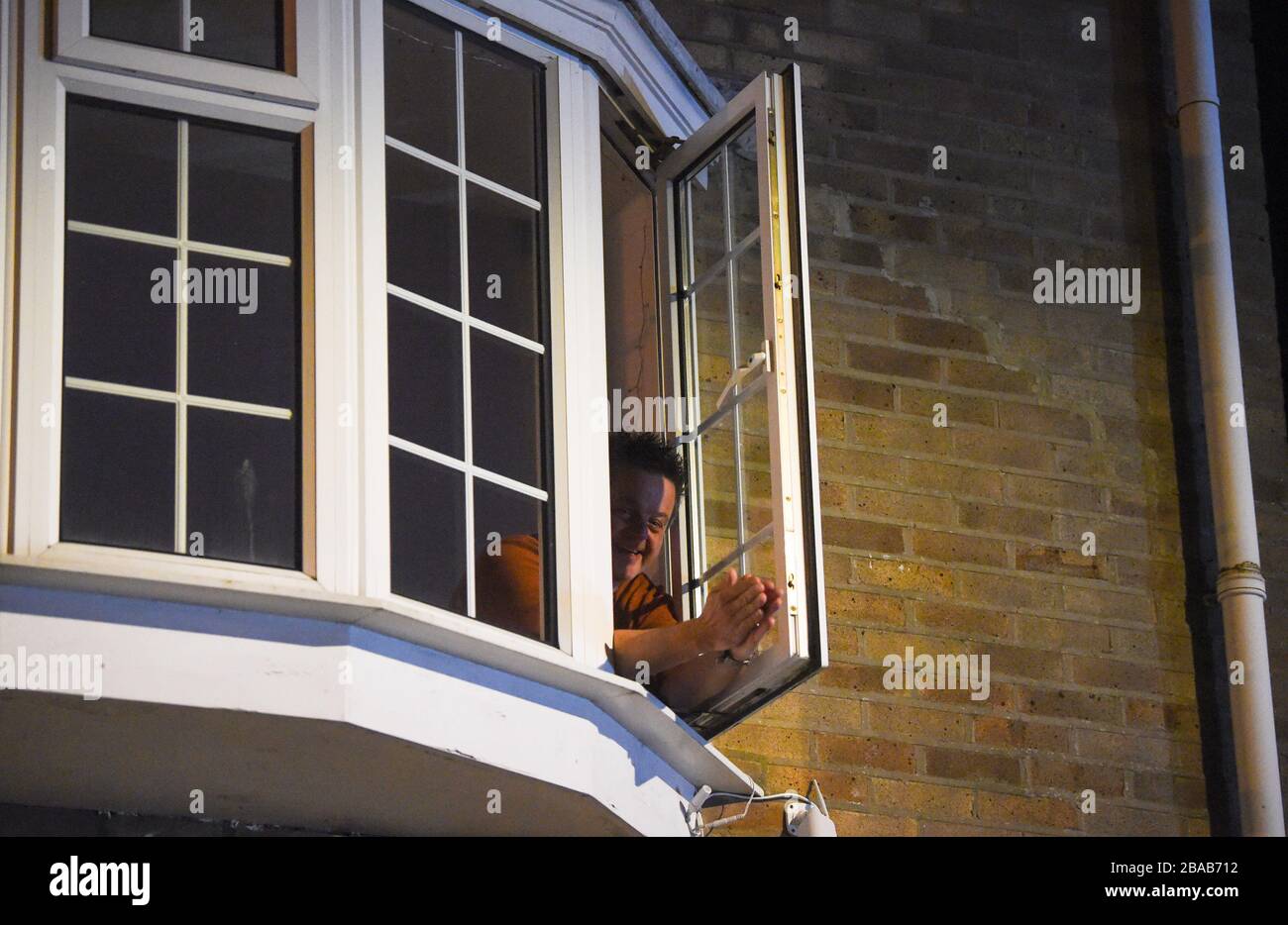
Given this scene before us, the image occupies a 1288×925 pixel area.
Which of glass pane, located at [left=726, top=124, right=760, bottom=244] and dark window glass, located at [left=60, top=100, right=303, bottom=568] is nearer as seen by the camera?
dark window glass, located at [left=60, top=100, right=303, bottom=568]

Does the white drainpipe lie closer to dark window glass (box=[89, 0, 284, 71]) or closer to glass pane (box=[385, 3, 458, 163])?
glass pane (box=[385, 3, 458, 163])

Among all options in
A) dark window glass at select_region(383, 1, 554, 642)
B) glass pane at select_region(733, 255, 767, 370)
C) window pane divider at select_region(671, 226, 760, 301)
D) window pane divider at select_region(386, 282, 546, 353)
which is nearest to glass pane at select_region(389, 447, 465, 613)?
dark window glass at select_region(383, 1, 554, 642)

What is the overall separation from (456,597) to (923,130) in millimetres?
2823

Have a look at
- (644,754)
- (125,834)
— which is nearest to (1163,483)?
(644,754)

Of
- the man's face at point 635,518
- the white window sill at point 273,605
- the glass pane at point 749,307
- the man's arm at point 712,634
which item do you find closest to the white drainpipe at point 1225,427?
the glass pane at point 749,307

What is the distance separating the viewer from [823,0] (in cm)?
644

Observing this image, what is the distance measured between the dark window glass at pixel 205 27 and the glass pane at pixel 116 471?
0.73 metres

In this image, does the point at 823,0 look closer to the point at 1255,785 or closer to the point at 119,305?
the point at 1255,785

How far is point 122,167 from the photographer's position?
404 centimetres

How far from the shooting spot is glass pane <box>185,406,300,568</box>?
3.88 m

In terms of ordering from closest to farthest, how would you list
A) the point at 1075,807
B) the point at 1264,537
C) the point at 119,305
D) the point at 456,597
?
the point at 119,305
the point at 456,597
the point at 1075,807
the point at 1264,537

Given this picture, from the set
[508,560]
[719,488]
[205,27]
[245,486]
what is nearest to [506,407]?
[508,560]

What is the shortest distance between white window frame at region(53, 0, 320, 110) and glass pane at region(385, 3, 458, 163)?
250 millimetres

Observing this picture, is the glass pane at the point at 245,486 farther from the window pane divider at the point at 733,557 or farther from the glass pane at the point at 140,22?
the window pane divider at the point at 733,557
